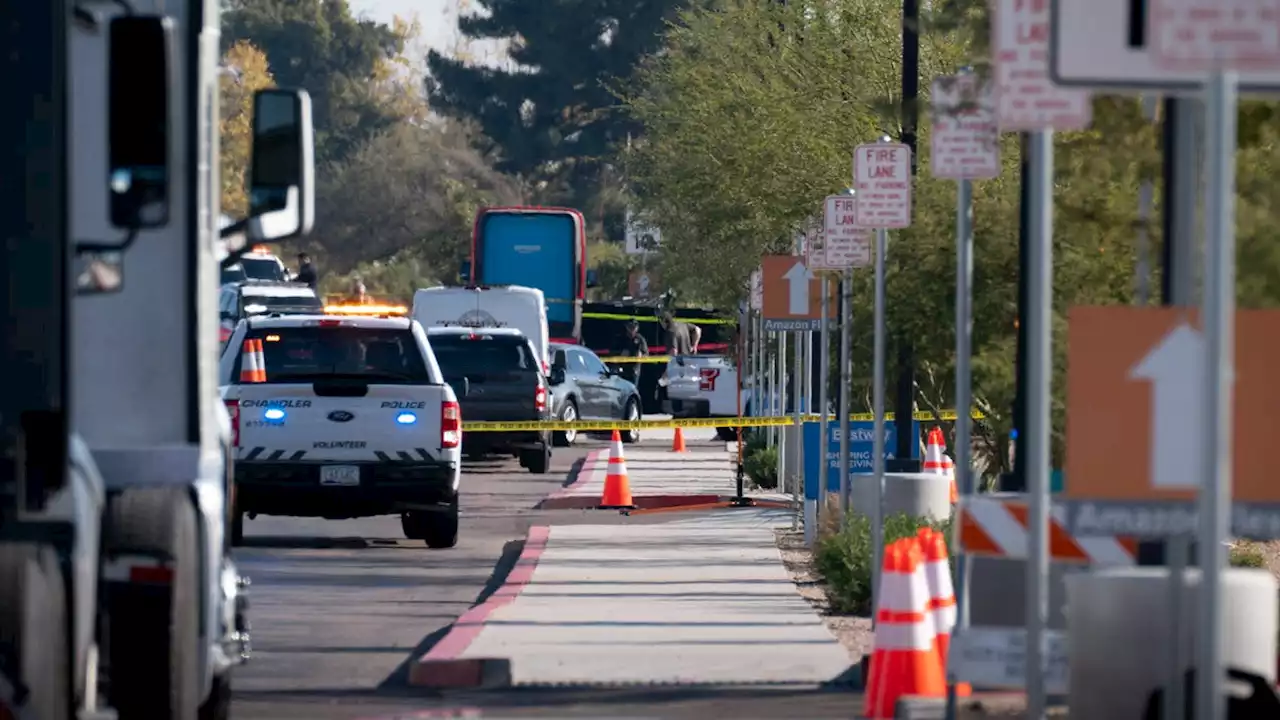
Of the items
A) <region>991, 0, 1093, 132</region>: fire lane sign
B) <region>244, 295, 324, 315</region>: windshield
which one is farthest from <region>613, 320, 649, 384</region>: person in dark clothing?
A: <region>991, 0, 1093, 132</region>: fire lane sign

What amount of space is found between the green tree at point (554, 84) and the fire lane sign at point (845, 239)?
219ft

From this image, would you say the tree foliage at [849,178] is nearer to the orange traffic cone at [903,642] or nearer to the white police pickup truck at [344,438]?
the orange traffic cone at [903,642]

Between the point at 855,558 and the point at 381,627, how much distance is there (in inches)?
120

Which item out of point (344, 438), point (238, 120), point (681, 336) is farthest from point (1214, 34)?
point (238, 120)

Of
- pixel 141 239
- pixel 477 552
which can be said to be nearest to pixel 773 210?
pixel 477 552

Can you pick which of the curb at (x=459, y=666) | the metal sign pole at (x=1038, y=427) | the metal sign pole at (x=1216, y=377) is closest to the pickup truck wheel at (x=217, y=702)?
the curb at (x=459, y=666)

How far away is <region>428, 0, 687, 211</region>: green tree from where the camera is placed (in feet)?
286

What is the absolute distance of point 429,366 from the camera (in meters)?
20.8

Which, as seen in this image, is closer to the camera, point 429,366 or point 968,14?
point 968,14

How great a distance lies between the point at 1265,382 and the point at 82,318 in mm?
3951

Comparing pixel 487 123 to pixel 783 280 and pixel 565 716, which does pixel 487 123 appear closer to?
pixel 783 280

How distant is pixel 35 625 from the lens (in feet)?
23.5

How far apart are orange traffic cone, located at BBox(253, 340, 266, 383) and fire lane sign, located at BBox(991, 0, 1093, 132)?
491 inches

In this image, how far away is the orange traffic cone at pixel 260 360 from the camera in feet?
68.8
